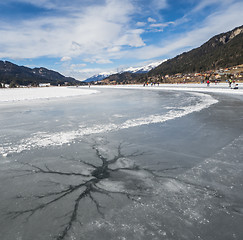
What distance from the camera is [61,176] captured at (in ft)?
12.3

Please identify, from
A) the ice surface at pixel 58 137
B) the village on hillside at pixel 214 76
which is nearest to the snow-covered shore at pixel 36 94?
the ice surface at pixel 58 137

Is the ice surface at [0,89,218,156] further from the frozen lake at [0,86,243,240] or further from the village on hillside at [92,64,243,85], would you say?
the village on hillside at [92,64,243,85]

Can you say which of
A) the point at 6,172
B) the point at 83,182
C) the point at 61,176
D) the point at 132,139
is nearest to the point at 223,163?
the point at 132,139

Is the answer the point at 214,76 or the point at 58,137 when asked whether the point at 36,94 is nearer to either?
the point at 58,137

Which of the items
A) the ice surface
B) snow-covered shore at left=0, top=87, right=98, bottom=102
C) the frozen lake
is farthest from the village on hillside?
the frozen lake

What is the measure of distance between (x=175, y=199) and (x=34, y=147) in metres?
4.57

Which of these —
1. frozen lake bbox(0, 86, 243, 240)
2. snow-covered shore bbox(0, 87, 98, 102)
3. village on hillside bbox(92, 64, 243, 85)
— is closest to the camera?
frozen lake bbox(0, 86, 243, 240)

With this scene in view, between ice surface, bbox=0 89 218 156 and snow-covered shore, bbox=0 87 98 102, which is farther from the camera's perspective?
snow-covered shore, bbox=0 87 98 102

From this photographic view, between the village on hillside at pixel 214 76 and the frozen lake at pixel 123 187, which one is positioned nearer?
the frozen lake at pixel 123 187

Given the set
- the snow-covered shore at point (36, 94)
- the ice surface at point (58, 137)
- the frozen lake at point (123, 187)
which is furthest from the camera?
the snow-covered shore at point (36, 94)

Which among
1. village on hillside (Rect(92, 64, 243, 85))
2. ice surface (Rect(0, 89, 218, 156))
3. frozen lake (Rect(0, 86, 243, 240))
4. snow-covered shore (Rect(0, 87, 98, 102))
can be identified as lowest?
frozen lake (Rect(0, 86, 243, 240))

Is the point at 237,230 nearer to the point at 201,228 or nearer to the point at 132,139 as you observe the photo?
the point at 201,228

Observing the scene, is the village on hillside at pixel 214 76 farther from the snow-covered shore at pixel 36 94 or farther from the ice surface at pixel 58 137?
the ice surface at pixel 58 137

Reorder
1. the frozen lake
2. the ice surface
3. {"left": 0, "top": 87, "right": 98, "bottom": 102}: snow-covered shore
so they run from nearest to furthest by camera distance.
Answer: the frozen lake → the ice surface → {"left": 0, "top": 87, "right": 98, "bottom": 102}: snow-covered shore
